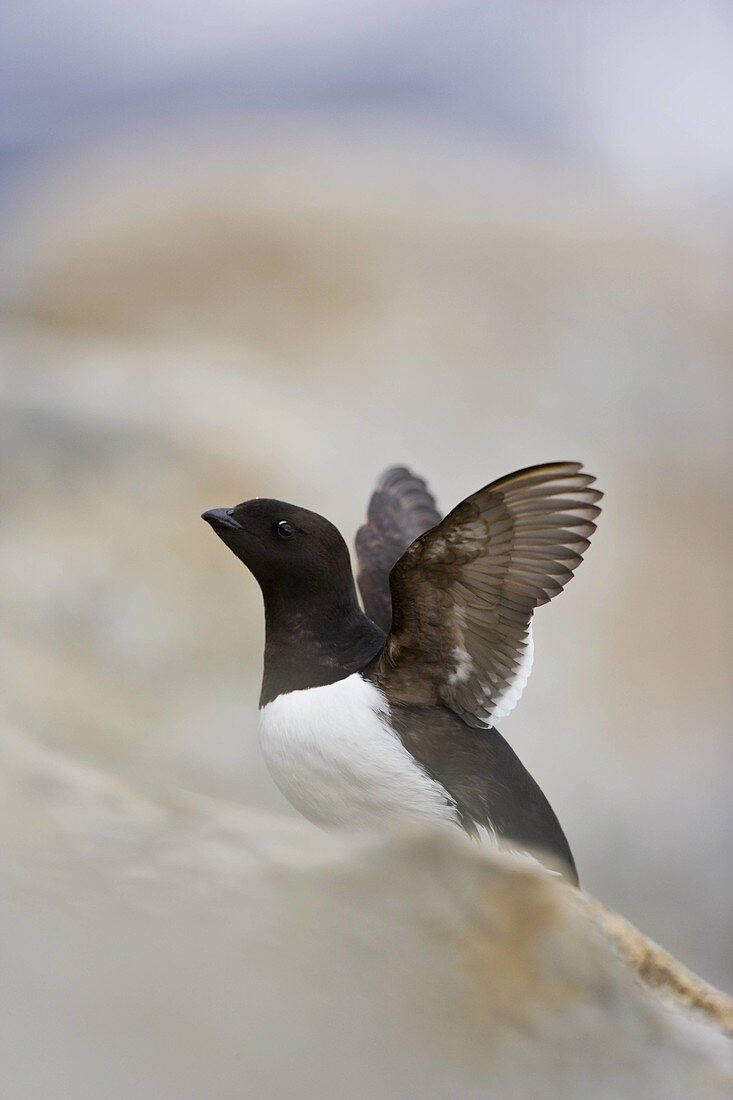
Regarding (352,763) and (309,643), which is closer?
(352,763)

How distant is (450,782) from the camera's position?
1.78 m

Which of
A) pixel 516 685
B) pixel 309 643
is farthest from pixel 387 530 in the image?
pixel 516 685

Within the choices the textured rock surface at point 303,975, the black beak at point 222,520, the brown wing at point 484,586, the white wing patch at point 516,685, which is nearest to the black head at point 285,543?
the black beak at point 222,520

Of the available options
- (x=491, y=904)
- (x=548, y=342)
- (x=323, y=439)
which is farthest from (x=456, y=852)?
(x=548, y=342)

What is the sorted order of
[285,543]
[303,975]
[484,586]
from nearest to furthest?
[303,975] → [484,586] → [285,543]

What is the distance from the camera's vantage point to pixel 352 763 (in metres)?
1.73

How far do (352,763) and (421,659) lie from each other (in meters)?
0.17

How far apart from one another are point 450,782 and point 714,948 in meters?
1.72

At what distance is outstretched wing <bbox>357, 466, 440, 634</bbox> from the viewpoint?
88.5 inches

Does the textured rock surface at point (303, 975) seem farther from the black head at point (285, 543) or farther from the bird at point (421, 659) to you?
the black head at point (285, 543)

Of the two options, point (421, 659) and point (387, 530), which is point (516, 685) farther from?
point (387, 530)

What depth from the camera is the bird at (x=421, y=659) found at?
164 cm

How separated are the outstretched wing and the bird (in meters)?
0.32

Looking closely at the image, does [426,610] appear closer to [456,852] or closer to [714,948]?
[456,852]
